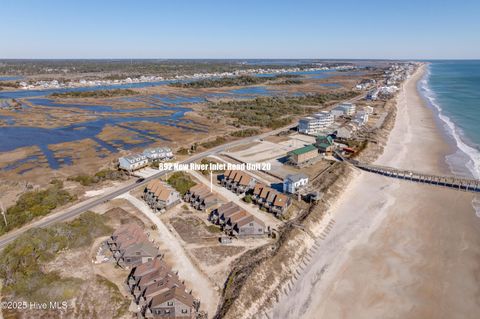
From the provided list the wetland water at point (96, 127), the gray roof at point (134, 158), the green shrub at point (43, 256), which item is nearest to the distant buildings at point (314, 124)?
the wetland water at point (96, 127)

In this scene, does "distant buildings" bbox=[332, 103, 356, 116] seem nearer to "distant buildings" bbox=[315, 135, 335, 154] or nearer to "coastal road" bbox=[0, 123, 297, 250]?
"distant buildings" bbox=[315, 135, 335, 154]

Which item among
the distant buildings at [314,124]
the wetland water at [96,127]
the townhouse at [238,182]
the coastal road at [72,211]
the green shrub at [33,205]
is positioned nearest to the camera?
the coastal road at [72,211]

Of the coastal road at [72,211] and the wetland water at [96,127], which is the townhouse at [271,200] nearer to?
the coastal road at [72,211]

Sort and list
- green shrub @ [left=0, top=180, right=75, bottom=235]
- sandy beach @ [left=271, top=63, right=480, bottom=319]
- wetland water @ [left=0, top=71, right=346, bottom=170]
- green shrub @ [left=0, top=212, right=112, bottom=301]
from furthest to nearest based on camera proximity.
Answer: wetland water @ [left=0, top=71, right=346, bottom=170]
green shrub @ [left=0, top=180, right=75, bottom=235]
sandy beach @ [left=271, top=63, right=480, bottom=319]
green shrub @ [left=0, top=212, right=112, bottom=301]

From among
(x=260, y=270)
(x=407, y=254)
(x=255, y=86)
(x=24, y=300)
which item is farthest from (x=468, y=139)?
(x=255, y=86)

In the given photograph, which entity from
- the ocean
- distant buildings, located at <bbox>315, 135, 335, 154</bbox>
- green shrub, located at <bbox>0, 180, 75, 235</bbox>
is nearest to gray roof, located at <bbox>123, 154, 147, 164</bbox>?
green shrub, located at <bbox>0, 180, 75, 235</bbox>

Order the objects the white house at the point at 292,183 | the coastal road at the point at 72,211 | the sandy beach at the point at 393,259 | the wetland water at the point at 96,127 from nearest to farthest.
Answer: the sandy beach at the point at 393,259 < the coastal road at the point at 72,211 < the white house at the point at 292,183 < the wetland water at the point at 96,127

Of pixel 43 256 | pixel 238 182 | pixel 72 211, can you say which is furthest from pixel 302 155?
pixel 43 256
